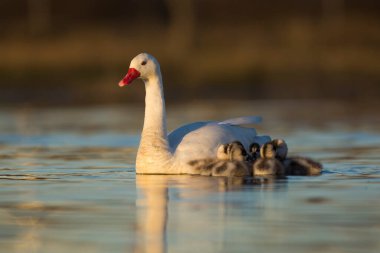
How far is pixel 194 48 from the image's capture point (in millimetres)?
30969

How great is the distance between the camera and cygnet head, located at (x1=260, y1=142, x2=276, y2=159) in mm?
11492

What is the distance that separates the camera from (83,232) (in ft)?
26.6

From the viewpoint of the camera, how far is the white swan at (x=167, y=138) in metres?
11.5

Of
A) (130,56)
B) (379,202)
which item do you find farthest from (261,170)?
(130,56)

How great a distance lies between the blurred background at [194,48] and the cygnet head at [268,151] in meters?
12.4

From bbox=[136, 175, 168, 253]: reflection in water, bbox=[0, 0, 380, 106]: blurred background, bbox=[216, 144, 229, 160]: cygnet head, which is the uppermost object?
bbox=[0, 0, 380, 106]: blurred background

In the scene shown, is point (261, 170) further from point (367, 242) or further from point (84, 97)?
point (84, 97)

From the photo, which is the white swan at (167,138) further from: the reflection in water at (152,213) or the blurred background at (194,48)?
the blurred background at (194,48)

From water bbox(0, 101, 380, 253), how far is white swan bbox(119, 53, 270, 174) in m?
0.25

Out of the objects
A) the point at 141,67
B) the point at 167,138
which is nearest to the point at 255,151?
the point at 167,138

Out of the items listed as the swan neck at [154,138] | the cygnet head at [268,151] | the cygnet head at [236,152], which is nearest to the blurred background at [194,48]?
the swan neck at [154,138]

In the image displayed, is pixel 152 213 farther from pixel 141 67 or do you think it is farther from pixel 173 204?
pixel 141 67

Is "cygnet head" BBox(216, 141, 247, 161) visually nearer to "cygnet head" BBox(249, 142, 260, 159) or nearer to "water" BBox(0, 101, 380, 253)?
"water" BBox(0, 101, 380, 253)

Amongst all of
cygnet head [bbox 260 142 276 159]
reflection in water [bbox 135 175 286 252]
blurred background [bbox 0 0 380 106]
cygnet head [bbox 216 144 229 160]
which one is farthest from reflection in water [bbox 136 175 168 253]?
blurred background [bbox 0 0 380 106]
